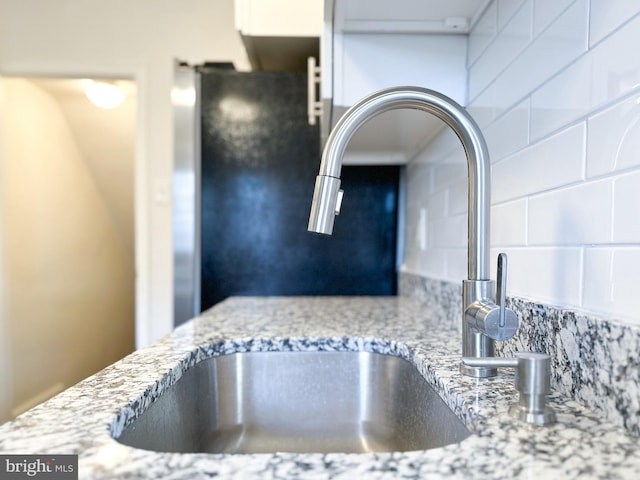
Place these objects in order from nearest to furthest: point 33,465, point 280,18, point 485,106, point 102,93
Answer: point 33,465, point 485,106, point 280,18, point 102,93

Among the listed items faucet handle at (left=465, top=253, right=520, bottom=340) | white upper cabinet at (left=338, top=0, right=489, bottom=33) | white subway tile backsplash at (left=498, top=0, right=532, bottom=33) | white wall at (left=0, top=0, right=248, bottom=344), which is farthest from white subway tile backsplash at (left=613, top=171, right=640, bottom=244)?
white wall at (left=0, top=0, right=248, bottom=344)

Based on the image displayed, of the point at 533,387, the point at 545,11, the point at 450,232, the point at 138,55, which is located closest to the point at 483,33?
the point at 545,11

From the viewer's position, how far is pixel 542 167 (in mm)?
582

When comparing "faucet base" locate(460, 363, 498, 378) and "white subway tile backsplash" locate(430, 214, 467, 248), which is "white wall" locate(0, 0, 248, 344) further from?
"faucet base" locate(460, 363, 498, 378)

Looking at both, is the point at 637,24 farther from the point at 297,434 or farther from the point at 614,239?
the point at 297,434

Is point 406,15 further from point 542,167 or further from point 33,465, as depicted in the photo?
point 33,465

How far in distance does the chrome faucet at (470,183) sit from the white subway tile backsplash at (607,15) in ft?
0.48

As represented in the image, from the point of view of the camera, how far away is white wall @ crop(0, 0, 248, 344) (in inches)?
82.4

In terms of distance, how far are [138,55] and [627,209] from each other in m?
2.21

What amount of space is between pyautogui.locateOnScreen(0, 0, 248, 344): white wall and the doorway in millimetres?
188

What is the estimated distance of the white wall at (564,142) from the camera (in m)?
0.42

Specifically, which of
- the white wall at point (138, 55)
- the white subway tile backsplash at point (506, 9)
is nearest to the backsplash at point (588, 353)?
the white subway tile backsplash at point (506, 9)

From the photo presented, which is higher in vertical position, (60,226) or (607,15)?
(607,15)

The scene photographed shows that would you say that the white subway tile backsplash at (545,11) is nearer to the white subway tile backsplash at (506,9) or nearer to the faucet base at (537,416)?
the white subway tile backsplash at (506,9)
